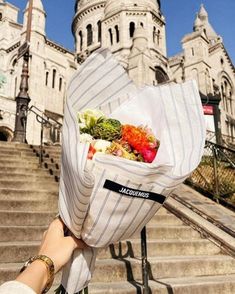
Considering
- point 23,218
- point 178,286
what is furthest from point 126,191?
point 23,218

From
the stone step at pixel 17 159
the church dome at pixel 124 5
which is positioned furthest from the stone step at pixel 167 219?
the church dome at pixel 124 5

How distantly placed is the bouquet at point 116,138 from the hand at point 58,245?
392 mm

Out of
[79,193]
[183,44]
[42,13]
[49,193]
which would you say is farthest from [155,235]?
[183,44]

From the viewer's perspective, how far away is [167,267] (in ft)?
12.1

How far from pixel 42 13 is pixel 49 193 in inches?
982

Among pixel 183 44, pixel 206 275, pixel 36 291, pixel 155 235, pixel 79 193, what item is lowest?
pixel 206 275

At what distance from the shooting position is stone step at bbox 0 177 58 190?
17.7ft

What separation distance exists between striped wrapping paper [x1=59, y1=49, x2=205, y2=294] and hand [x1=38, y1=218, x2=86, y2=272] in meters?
0.05

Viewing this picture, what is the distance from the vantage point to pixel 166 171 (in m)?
1.36

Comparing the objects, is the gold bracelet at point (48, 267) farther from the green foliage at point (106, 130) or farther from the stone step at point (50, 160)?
the stone step at point (50, 160)

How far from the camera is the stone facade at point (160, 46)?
3089 centimetres

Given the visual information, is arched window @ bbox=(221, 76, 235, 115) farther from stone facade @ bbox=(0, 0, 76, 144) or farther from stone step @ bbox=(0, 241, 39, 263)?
stone step @ bbox=(0, 241, 39, 263)

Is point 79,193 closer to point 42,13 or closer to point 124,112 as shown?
point 124,112

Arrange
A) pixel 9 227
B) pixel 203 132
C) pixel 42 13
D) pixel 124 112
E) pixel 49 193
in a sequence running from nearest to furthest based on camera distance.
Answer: pixel 203 132
pixel 124 112
pixel 9 227
pixel 49 193
pixel 42 13
